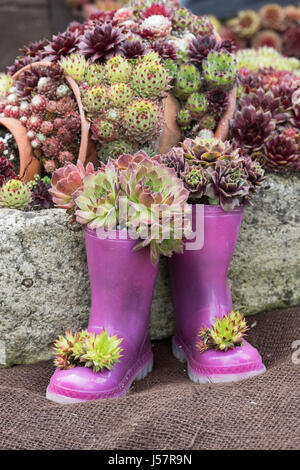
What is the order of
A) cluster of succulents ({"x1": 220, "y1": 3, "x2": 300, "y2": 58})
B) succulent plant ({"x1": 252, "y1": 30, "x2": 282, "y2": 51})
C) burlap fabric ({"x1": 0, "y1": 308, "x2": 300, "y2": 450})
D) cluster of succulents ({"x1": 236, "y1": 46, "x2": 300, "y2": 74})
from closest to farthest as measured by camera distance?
burlap fabric ({"x1": 0, "y1": 308, "x2": 300, "y2": 450}) → cluster of succulents ({"x1": 236, "y1": 46, "x2": 300, "y2": 74}) → succulent plant ({"x1": 252, "y1": 30, "x2": 282, "y2": 51}) → cluster of succulents ({"x1": 220, "y1": 3, "x2": 300, "y2": 58})

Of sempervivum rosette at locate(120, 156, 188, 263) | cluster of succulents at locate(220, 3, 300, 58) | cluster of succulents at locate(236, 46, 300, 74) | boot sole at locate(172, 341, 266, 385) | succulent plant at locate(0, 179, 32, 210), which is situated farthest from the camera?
cluster of succulents at locate(220, 3, 300, 58)

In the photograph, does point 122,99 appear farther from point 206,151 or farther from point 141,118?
point 206,151

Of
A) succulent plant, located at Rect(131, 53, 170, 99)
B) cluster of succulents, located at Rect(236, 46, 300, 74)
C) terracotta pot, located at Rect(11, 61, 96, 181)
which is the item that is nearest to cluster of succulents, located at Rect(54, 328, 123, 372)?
terracotta pot, located at Rect(11, 61, 96, 181)

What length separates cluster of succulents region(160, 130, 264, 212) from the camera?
4.41 feet

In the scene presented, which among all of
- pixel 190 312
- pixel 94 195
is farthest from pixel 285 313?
pixel 94 195

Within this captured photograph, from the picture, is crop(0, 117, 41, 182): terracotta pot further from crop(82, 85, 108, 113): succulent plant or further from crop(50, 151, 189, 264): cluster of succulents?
crop(50, 151, 189, 264): cluster of succulents

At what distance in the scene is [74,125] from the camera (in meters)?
1.54

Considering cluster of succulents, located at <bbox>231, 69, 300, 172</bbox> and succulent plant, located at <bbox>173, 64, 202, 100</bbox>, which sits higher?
succulent plant, located at <bbox>173, 64, 202, 100</bbox>

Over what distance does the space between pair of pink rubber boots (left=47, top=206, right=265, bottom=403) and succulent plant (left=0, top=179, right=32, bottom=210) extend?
25cm

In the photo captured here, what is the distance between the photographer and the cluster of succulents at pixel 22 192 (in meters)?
1.43

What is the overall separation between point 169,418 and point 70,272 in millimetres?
474

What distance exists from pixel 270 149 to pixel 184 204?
0.47 meters

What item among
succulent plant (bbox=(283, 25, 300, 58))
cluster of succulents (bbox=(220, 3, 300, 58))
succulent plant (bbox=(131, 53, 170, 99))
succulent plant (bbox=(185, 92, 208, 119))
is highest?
cluster of succulents (bbox=(220, 3, 300, 58))

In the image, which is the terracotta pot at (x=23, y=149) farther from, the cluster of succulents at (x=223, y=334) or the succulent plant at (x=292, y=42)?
the succulent plant at (x=292, y=42)
